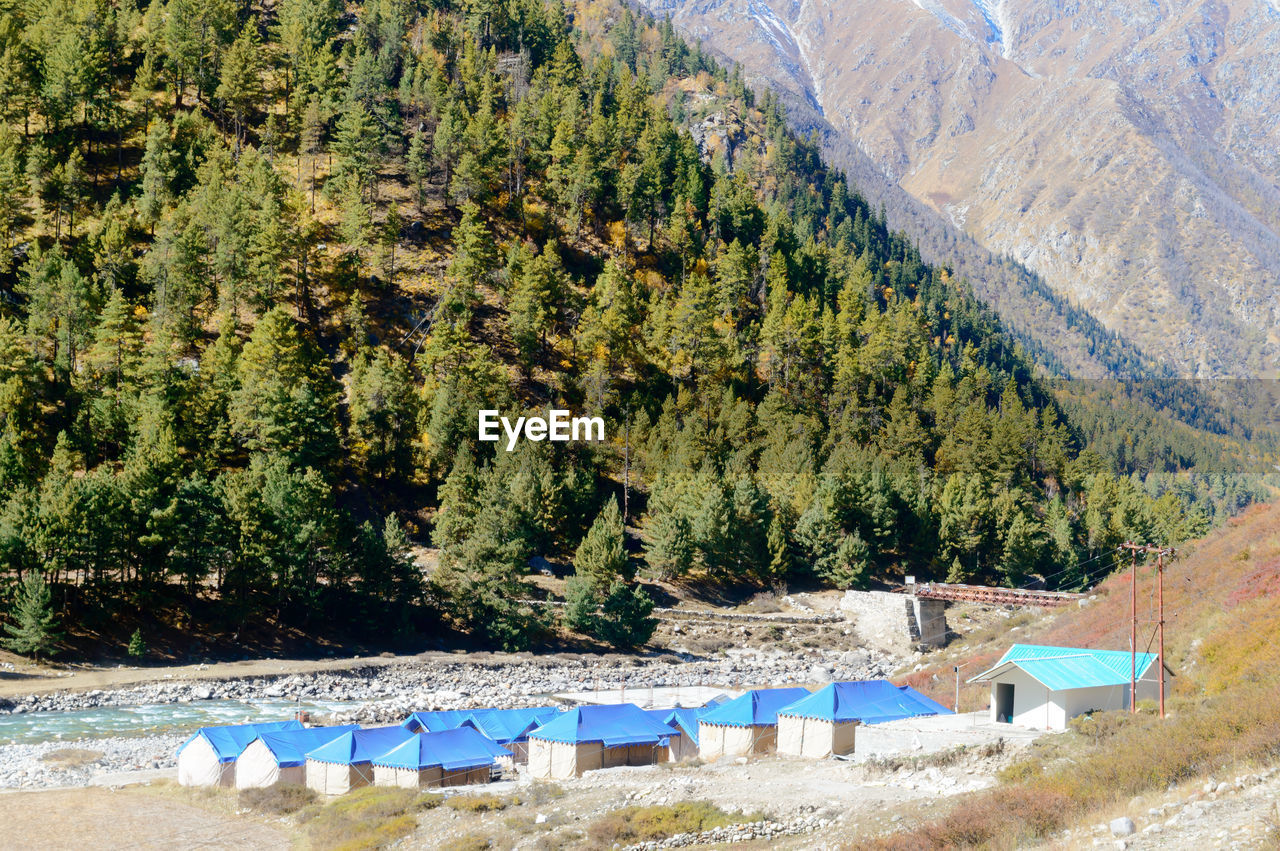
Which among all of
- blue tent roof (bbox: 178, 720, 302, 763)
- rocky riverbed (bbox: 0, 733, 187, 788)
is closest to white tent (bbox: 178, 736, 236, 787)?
blue tent roof (bbox: 178, 720, 302, 763)

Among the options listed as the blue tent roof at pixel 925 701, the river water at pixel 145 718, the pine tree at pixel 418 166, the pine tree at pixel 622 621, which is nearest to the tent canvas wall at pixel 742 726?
the blue tent roof at pixel 925 701

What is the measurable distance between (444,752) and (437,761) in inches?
21.7

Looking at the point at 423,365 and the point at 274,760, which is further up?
the point at 423,365

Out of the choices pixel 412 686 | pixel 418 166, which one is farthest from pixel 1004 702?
pixel 418 166

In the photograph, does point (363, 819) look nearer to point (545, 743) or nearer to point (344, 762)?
point (344, 762)

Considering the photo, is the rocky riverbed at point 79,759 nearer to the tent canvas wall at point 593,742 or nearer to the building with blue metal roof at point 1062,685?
the tent canvas wall at point 593,742

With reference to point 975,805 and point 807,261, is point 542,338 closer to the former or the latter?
point 807,261

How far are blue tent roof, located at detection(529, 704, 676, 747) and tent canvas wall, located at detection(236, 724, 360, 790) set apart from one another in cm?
623

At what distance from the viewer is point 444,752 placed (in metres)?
32.1

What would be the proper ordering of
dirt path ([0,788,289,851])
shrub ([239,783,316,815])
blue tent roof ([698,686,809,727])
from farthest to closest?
blue tent roof ([698,686,809,727])
shrub ([239,783,316,815])
dirt path ([0,788,289,851])

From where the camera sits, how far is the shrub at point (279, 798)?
98.7 ft

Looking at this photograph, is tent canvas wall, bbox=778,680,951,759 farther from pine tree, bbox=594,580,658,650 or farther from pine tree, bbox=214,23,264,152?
pine tree, bbox=214,23,264,152

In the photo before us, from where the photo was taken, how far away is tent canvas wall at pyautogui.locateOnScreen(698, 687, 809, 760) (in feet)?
111

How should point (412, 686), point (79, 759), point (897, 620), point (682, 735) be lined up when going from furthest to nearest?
point (897, 620)
point (412, 686)
point (682, 735)
point (79, 759)
